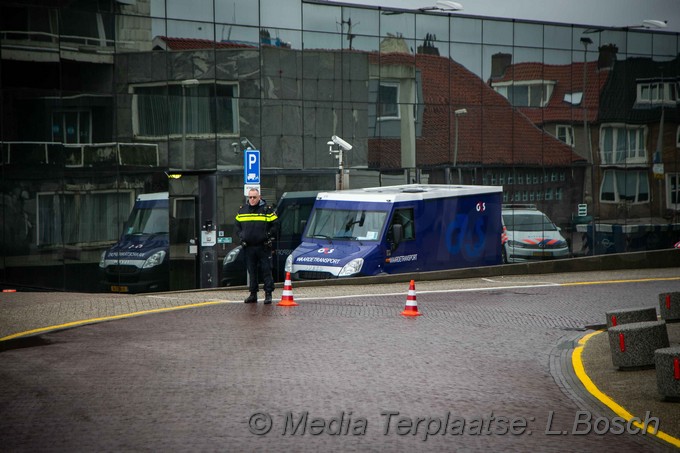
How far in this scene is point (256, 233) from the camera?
1736cm

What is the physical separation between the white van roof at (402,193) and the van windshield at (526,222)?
831 centimetres

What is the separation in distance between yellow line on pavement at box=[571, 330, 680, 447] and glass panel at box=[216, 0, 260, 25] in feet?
64.8

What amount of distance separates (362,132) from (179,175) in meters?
6.76

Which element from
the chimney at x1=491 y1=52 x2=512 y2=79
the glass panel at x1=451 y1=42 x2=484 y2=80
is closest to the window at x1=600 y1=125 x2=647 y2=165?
the chimney at x1=491 y1=52 x2=512 y2=79

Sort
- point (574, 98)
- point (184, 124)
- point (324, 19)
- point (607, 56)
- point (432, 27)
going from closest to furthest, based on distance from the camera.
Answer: point (184, 124) < point (324, 19) < point (432, 27) < point (574, 98) < point (607, 56)

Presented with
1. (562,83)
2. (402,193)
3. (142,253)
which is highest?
(562,83)

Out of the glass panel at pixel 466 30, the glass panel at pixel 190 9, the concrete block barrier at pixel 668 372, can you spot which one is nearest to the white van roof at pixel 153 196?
the glass panel at pixel 190 9

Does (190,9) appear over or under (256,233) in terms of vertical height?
over

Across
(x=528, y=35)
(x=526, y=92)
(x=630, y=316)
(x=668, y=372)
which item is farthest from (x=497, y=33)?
(x=668, y=372)

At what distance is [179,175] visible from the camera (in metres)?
30.2

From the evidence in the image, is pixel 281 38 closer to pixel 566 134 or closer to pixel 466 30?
pixel 466 30

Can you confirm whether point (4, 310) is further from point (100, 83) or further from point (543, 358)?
point (100, 83)

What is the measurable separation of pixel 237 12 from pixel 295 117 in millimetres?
3677

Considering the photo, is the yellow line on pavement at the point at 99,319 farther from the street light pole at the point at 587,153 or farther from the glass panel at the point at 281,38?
the street light pole at the point at 587,153
